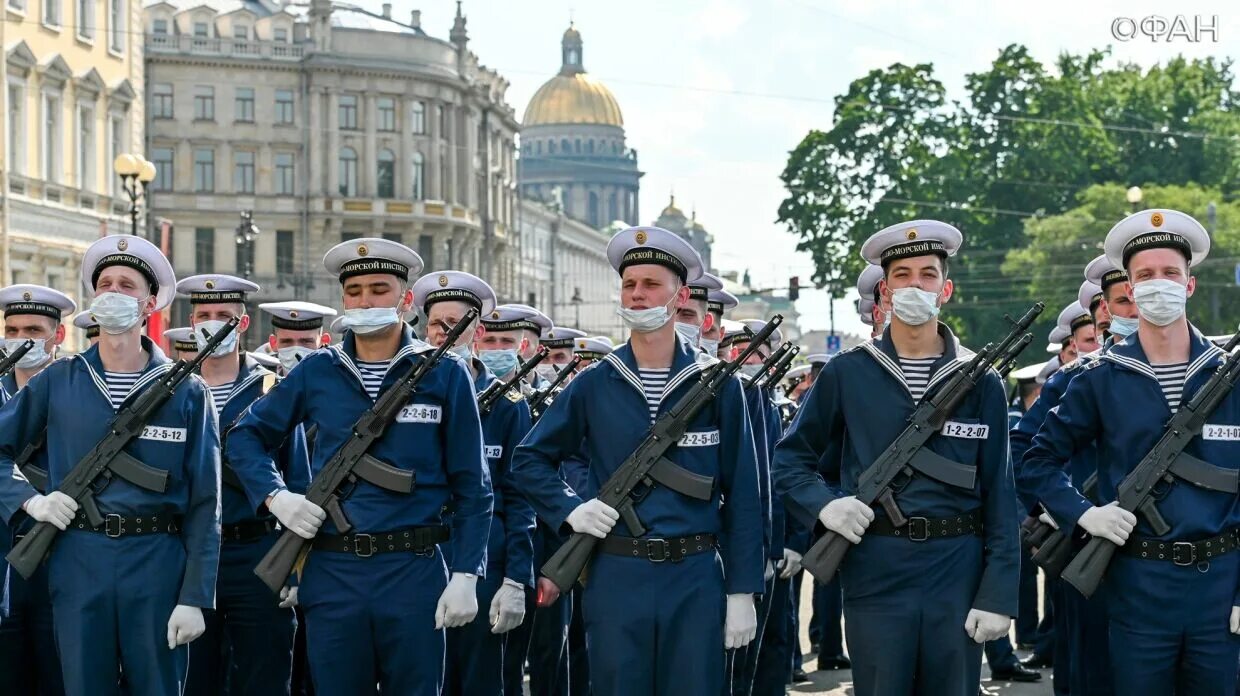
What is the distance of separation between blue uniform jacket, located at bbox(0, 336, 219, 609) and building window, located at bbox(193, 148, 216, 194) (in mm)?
82163

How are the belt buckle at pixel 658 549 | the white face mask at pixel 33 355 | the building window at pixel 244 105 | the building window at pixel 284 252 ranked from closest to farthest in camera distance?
the belt buckle at pixel 658 549 → the white face mask at pixel 33 355 → the building window at pixel 244 105 → the building window at pixel 284 252

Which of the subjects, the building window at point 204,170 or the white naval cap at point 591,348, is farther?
the building window at point 204,170

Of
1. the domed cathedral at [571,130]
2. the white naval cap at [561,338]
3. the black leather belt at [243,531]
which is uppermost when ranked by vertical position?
the domed cathedral at [571,130]

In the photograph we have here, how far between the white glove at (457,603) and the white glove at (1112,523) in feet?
8.07

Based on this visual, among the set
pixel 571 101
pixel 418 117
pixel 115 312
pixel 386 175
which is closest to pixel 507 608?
pixel 115 312

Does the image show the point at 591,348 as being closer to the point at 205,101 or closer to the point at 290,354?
the point at 290,354

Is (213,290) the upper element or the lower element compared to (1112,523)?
upper

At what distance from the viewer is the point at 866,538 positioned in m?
7.60

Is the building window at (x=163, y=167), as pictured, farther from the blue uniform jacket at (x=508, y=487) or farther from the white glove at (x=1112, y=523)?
the white glove at (x=1112, y=523)

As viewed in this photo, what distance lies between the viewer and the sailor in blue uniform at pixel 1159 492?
764cm

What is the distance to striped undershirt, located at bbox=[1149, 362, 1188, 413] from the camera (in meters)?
7.91

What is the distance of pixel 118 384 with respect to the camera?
8391mm

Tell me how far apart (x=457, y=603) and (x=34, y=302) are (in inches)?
180

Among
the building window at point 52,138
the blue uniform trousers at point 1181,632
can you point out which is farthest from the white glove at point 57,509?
the building window at point 52,138
